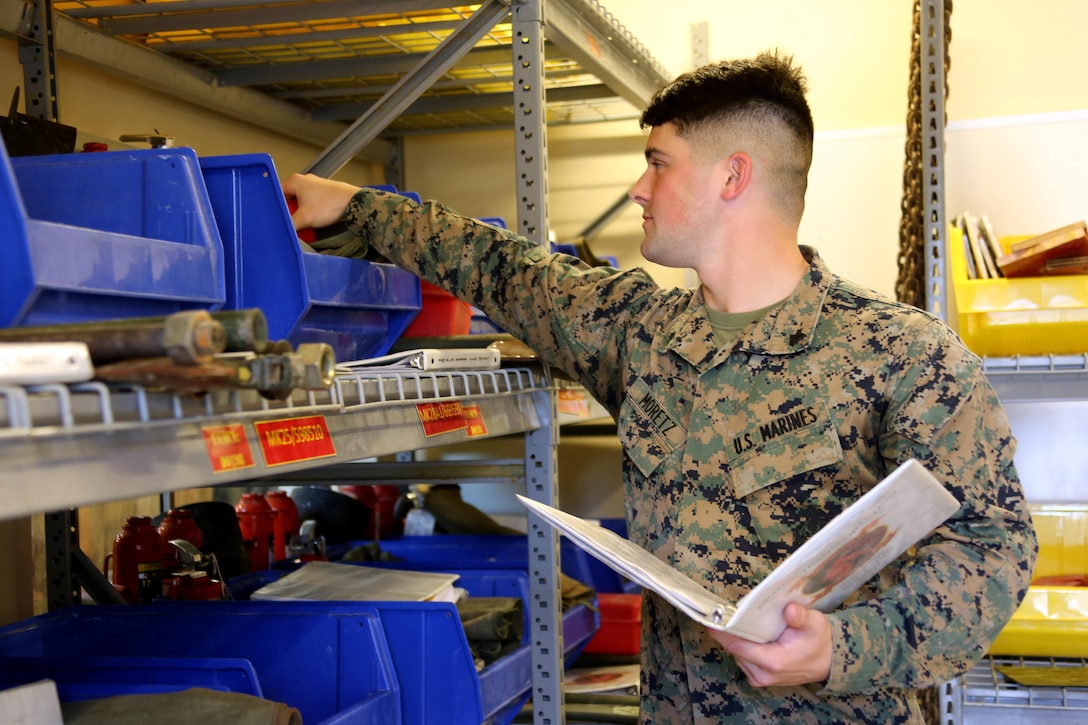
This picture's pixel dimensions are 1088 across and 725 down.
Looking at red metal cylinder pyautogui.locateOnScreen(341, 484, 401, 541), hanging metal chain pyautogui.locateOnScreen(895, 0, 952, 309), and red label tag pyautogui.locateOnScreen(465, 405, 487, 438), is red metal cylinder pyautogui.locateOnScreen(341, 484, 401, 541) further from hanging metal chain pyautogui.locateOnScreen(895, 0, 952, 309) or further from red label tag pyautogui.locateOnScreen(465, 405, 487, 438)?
hanging metal chain pyautogui.locateOnScreen(895, 0, 952, 309)

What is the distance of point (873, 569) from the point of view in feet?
4.40

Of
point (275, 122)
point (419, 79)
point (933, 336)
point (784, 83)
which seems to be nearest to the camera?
point (933, 336)

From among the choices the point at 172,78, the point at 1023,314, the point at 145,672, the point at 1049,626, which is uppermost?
the point at 172,78

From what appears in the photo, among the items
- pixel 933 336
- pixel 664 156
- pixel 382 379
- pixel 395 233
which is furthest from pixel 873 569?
pixel 395 233

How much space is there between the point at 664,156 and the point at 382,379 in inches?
28.8

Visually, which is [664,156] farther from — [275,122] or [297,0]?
[275,122]

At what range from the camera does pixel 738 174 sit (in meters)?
1.73

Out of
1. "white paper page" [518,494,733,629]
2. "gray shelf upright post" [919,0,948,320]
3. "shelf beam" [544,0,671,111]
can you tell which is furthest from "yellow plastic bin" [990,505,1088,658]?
"shelf beam" [544,0,671,111]

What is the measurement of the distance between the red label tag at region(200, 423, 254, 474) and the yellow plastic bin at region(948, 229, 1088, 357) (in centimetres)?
165

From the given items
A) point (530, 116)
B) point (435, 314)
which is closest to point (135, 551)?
point (435, 314)

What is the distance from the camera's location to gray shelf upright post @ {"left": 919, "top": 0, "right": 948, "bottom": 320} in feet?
7.30

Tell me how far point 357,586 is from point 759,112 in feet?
3.46

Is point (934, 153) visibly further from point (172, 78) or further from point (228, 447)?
point (228, 447)

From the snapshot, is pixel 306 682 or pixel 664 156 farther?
pixel 664 156
